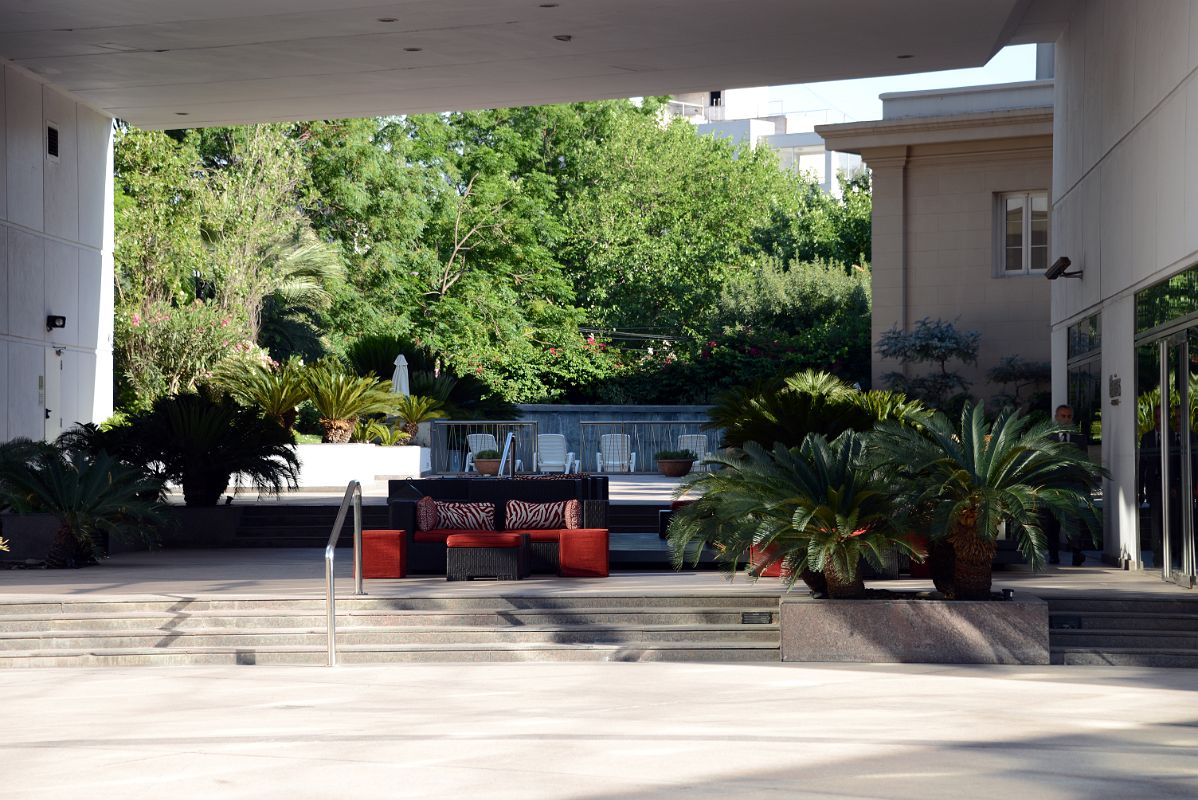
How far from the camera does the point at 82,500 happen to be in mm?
13594

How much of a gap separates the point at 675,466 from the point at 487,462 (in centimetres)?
353

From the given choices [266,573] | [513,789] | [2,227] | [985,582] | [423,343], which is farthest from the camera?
[423,343]

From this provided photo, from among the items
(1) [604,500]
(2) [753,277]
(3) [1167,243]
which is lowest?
(1) [604,500]

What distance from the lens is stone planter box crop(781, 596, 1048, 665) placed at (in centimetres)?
963

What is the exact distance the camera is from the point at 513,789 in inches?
229

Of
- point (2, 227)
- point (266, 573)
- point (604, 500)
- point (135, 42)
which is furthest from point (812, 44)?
point (2, 227)

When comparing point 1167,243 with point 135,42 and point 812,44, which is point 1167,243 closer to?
point 812,44

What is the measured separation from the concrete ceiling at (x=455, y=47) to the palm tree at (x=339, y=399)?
202 inches

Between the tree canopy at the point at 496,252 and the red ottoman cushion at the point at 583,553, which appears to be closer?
the red ottoman cushion at the point at 583,553

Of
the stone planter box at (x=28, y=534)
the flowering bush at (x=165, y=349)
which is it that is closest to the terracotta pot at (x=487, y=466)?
the flowering bush at (x=165, y=349)

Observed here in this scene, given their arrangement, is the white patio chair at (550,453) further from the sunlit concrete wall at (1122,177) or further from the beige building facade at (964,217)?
the sunlit concrete wall at (1122,177)

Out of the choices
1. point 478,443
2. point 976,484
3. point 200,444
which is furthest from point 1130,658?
point 478,443

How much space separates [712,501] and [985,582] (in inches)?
83.5

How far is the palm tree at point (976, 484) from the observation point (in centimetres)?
963
